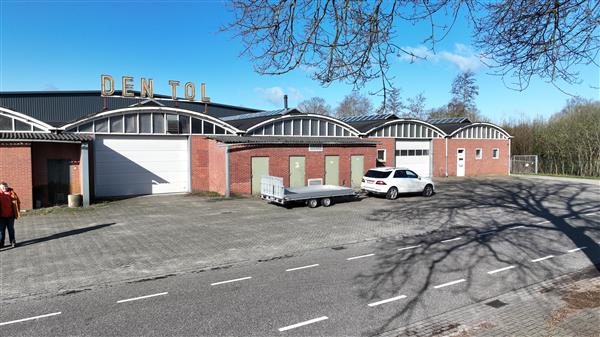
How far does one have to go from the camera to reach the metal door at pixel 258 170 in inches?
832

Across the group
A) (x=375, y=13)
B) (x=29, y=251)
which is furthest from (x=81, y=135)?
(x=375, y=13)

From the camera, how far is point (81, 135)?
60.7ft

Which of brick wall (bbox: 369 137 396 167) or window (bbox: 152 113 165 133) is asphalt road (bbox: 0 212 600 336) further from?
brick wall (bbox: 369 137 396 167)

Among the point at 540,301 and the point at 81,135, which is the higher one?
the point at 81,135

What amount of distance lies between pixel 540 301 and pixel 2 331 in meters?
7.93

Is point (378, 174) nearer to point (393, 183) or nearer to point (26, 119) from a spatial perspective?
point (393, 183)

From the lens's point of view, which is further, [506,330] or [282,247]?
[282,247]

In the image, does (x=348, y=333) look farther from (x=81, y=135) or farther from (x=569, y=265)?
(x=81, y=135)

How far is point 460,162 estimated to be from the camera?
3431 cm

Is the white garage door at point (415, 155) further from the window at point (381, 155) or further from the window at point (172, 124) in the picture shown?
the window at point (172, 124)

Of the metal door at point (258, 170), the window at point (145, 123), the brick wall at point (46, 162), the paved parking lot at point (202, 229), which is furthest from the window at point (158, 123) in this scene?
the metal door at point (258, 170)

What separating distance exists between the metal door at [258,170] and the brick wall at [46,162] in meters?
7.98

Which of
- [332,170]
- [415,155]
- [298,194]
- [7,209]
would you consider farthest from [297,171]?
[7,209]

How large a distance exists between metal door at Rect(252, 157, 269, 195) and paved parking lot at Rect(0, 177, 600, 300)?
1.78 metres
